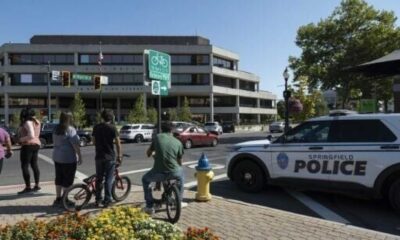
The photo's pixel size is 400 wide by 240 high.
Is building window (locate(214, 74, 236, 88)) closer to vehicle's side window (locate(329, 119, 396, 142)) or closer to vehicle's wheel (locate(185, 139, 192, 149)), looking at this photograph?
vehicle's wheel (locate(185, 139, 192, 149))

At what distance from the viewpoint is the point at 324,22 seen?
49.1 meters

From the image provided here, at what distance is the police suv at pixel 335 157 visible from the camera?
9.59 metres

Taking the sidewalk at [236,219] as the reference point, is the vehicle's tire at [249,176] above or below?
above

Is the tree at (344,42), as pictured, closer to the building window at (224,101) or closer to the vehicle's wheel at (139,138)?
the vehicle's wheel at (139,138)

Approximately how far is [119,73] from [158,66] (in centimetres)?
7818

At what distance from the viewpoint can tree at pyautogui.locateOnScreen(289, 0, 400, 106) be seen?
45.9 meters

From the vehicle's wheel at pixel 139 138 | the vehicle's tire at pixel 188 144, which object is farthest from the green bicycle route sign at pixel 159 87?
the vehicle's wheel at pixel 139 138

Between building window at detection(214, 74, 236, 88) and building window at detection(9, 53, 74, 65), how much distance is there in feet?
82.6

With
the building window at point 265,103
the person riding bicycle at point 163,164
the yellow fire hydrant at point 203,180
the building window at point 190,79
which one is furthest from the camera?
the building window at point 265,103

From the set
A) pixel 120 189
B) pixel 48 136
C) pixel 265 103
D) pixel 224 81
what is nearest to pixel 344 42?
pixel 48 136

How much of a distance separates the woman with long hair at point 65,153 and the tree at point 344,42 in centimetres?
3803


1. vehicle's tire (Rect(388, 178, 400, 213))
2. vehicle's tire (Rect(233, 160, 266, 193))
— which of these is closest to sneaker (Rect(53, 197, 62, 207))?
vehicle's tire (Rect(233, 160, 266, 193))

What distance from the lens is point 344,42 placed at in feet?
158

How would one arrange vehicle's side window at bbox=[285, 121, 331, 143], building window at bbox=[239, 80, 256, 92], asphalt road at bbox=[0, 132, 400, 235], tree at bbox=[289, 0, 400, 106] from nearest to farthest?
asphalt road at bbox=[0, 132, 400, 235] < vehicle's side window at bbox=[285, 121, 331, 143] < tree at bbox=[289, 0, 400, 106] < building window at bbox=[239, 80, 256, 92]
